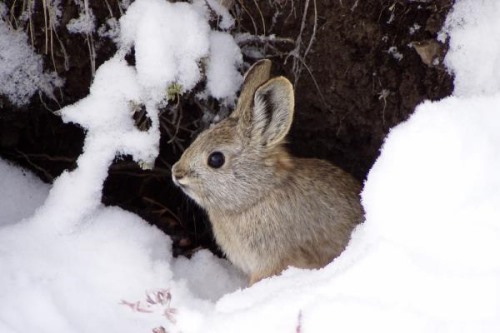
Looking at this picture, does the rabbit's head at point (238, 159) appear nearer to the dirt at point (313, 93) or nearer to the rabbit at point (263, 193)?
the rabbit at point (263, 193)

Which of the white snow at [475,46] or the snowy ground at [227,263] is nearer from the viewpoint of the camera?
the snowy ground at [227,263]

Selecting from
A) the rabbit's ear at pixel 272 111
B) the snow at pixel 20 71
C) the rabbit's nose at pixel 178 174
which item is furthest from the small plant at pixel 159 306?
the snow at pixel 20 71

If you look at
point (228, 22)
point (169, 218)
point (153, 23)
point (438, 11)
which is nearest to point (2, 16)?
point (153, 23)

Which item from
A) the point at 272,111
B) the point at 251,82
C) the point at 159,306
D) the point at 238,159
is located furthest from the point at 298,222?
the point at 159,306

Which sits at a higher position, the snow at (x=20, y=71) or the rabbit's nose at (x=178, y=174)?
the snow at (x=20, y=71)

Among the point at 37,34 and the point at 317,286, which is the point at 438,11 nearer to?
the point at 317,286

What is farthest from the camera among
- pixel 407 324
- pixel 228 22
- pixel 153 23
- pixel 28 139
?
pixel 28 139
